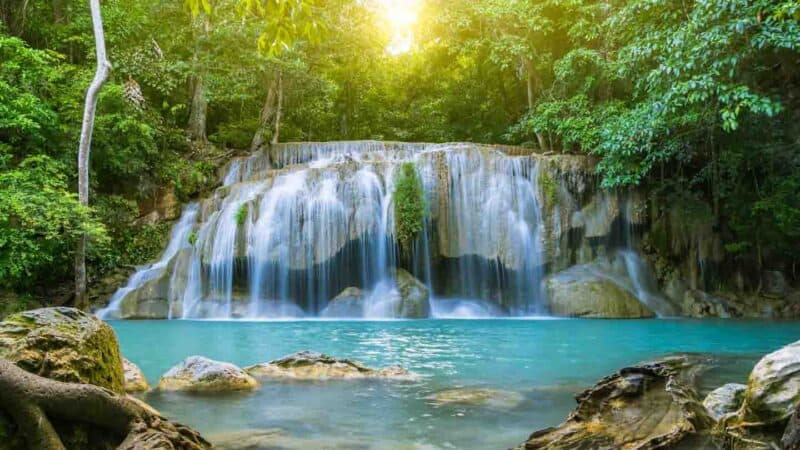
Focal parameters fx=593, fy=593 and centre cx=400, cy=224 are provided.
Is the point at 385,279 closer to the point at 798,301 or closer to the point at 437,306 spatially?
the point at 437,306

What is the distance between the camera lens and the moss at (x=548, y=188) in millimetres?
16719

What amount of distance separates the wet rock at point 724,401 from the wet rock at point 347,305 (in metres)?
11.2

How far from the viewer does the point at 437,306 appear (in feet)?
51.3

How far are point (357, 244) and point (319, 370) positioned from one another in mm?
9737

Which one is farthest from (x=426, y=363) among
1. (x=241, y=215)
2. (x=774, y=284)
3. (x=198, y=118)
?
(x=198, y=118)

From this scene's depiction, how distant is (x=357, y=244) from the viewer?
51.6ft

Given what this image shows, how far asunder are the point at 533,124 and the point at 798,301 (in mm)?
8827

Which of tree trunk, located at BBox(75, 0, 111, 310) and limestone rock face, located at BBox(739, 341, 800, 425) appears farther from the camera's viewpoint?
tree trunk, located at BBox(75, 0, 111, 310)

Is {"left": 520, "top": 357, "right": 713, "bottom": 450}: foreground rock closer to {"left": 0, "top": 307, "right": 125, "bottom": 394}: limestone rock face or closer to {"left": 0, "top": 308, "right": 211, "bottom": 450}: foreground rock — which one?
{"left": 0, "top": 308, "right": 211, "bottom": 450}: foreground rock

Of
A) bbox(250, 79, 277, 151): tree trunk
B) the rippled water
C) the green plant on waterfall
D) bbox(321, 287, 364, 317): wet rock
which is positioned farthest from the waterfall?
the green plant on waterfall

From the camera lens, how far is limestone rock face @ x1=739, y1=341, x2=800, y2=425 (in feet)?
9.02

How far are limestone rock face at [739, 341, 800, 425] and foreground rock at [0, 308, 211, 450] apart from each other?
111 inches

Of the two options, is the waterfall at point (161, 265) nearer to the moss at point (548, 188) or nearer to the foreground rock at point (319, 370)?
the foreground rock at point (319, 370)

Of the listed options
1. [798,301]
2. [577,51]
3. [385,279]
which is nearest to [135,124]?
[385,279]
